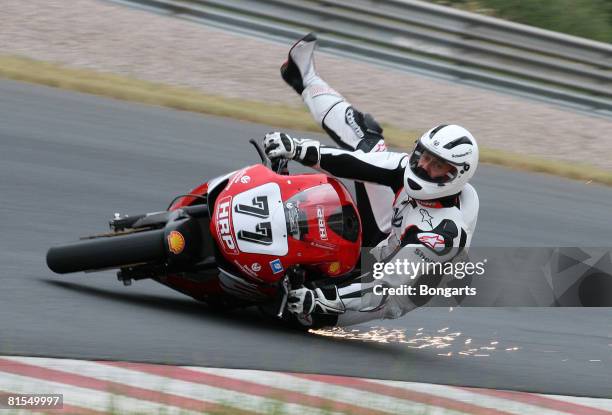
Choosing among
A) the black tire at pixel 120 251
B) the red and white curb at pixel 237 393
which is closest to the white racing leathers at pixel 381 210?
the red and white curb at pixel 237 393

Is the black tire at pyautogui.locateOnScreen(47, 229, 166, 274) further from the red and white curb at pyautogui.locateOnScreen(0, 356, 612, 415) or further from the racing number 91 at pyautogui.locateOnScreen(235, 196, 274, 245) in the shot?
the red and white curb at pyautogui.locateOnScreen(0, 356, 612, 415)

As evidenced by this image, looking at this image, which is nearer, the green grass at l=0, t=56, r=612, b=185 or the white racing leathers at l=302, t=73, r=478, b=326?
the white racing leathers at l=302, t=73, r=478, b=326

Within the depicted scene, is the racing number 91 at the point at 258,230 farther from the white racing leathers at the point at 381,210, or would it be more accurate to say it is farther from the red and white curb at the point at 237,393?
the red and white curb at the point at 237,393

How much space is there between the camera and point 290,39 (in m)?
13.8

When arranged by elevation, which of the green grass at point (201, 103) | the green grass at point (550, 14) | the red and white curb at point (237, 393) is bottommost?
the red and white curb at point (237, 393)

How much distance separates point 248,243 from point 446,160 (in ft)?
3.98

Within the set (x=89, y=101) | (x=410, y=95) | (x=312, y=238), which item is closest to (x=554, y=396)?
(x=312, y=238)

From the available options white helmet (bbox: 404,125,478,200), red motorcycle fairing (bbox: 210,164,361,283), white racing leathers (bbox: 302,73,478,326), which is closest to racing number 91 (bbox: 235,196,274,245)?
red motorcycle fairing (bbox: 210,164,361,283)

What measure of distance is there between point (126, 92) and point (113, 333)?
5.91 meters

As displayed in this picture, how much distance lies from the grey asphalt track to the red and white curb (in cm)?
15

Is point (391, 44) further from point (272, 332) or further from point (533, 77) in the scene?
point (272, 332)

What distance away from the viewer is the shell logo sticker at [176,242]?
6.27 m

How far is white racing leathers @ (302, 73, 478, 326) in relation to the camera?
6.12m

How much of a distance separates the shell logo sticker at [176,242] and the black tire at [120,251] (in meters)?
0.05
